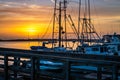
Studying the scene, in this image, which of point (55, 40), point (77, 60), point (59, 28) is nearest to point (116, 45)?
point (59, 28)

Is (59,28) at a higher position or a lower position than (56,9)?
lower

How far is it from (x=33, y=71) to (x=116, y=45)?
84.4 feet

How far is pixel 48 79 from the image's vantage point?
821 centimetres

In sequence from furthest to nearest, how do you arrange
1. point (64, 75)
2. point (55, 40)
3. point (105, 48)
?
1. point (55, 40)
2. point (105, 48)
3. point (64, 75)

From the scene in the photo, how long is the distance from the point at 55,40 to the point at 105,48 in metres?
17.3

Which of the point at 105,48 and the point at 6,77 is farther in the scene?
the point at 105,48

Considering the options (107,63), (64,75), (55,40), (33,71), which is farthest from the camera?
(55,40)

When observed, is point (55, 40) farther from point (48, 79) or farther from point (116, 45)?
point (48, 79)

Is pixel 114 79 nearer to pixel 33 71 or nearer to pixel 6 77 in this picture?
pixel 33 71

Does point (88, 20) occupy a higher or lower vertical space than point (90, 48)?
higher

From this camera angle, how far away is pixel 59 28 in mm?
41688

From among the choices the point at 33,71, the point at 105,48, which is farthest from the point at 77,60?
the point at 105,48

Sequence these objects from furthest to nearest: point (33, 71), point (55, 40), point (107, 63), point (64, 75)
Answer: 1. point (55, 40)
2. point (33, 71)
3. point (64, 75)
4. point (107, 63)

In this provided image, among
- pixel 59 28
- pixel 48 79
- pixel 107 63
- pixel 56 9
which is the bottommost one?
pixel 48 79
